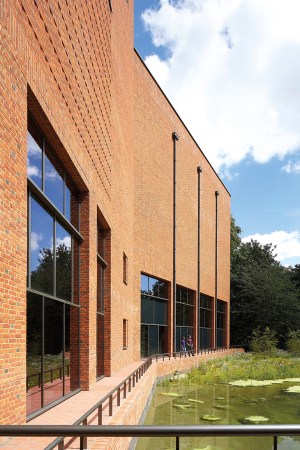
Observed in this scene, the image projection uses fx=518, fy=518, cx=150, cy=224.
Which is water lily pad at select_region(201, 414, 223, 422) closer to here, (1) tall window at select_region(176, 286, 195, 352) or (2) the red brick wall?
(2) the red brick wall

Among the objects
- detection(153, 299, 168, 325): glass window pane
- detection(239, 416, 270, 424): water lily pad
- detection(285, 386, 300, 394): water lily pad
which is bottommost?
detection(285, 386, 300, 394): water lily pad

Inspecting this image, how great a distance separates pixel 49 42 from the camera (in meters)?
10.0

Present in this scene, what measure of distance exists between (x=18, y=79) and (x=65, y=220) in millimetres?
5034

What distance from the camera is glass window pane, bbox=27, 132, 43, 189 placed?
9547 millimetres

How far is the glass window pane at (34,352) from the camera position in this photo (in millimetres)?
9500

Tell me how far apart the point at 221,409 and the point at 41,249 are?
12002mm

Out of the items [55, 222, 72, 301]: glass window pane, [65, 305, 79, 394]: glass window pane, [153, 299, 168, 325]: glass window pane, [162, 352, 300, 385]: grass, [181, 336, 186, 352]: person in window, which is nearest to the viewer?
[55, 222, 72, 301]: glass window pane

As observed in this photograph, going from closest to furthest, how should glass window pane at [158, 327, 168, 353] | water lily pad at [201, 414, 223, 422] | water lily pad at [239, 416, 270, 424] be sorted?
1. water lily pad at [239, 416, 270, 424]
2. water lily pad at [201, 414, 223, 422]
3. glass window pane at [158, 327, 168, 353]

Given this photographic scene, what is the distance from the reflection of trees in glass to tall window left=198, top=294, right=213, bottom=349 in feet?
91.3

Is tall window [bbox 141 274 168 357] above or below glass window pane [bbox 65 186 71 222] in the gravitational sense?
below

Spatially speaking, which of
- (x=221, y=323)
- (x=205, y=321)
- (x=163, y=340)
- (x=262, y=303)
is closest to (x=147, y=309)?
(x=163, y=340)

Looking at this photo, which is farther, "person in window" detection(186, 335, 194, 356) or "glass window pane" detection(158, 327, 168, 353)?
"person in window" detection(186, 335, 194, 356)

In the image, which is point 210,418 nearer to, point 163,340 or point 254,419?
point 254,419

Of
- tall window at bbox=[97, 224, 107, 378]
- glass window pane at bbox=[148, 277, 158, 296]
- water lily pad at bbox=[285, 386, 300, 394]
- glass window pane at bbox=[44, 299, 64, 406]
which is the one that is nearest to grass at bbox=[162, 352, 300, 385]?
A: water lily pad at bbox=[285, 386, 300, 394]
